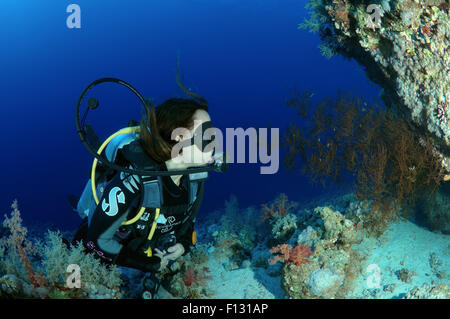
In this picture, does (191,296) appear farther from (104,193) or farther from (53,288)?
(104,193)

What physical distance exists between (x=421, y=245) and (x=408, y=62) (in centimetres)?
307

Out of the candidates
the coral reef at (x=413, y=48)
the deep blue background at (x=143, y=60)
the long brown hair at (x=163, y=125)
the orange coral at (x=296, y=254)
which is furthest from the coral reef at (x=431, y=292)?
the deep blue background at (x=143, y=60)

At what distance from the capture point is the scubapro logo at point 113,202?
2.37 metres

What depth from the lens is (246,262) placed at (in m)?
4.35

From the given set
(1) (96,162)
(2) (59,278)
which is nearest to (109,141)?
(1) (96,162)

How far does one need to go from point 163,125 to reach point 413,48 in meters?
4.33

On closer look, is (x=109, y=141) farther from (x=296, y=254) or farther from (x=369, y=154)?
(x=369, y=154)

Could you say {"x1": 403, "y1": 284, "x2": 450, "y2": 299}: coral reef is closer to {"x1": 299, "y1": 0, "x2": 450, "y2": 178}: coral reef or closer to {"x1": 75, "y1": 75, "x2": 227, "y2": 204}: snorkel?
{"x1": 299, "y1": 0, "x2": 450, "y2": 178}: coral reef

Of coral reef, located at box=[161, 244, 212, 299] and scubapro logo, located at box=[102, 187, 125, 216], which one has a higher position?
scubapro logo, located at box=[102, 187, 125, 216]

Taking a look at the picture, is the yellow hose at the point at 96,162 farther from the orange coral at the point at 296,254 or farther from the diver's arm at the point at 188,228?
the orange coral at the point at 296,254

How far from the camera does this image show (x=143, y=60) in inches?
3462

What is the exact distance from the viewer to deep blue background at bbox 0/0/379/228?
69000 millimetres

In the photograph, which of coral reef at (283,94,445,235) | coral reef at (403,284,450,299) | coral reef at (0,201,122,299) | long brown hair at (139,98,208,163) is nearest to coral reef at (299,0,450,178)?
coral reef at (283,94,445,235)

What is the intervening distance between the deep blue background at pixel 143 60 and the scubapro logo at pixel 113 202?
5850 cm
